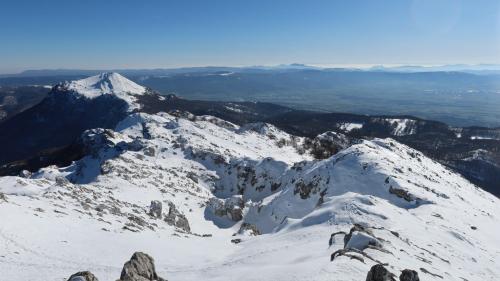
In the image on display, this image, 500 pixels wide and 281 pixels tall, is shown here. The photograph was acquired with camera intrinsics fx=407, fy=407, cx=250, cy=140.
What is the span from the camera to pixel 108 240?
4603cm

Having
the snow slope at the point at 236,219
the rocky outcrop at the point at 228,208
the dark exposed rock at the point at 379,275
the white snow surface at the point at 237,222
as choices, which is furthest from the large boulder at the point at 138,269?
the rocky outcrop at the point at 228,208

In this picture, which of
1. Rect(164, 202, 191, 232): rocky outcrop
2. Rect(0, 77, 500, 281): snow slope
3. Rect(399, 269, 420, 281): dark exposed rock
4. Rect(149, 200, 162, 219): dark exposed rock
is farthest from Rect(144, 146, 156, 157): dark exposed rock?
Rect(399, 269, 420, 281): dark exposed rock

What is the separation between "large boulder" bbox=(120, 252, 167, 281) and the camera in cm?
2797

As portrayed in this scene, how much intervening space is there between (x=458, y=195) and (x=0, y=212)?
8046 centimetres

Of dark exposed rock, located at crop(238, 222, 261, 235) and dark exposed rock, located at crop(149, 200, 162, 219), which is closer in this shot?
dark exposed rock, located at crop(149, 200, 162, 219)

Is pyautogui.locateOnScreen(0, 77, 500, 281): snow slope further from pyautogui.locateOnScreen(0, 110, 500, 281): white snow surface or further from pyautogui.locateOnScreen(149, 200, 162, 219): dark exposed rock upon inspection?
pyautogui.locateOnScreen(149, 200, 162, 219): dark exposed rock

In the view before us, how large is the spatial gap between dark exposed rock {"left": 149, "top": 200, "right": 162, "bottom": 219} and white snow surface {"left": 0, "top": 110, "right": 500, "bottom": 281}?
1499 mm

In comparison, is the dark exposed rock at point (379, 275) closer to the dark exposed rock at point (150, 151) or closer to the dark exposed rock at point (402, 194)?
the dark exposed rock at point (402, 194)

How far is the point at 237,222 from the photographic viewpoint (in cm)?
8700

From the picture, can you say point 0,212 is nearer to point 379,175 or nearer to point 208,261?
point 208,261

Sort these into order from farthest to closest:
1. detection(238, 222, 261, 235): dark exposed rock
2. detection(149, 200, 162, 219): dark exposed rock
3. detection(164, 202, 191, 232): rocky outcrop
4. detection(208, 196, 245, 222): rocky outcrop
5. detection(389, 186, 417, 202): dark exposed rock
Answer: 1. detection(208, 196, 245, 222): rocky outcrop
2. detection(238, 222, 261, 235): dark exposed rock
3. detection(164, 202, 191, 232): rocky outcrop
4. detection(149, 200, 162, 219): dark exposed rock
5. detection(389, 186, 417, 202): dark exposed rock

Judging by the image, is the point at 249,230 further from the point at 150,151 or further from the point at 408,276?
the point at 150,151

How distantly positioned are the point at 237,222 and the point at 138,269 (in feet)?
192

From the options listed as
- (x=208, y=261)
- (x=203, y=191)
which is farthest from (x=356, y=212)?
(x=203, y=191)
